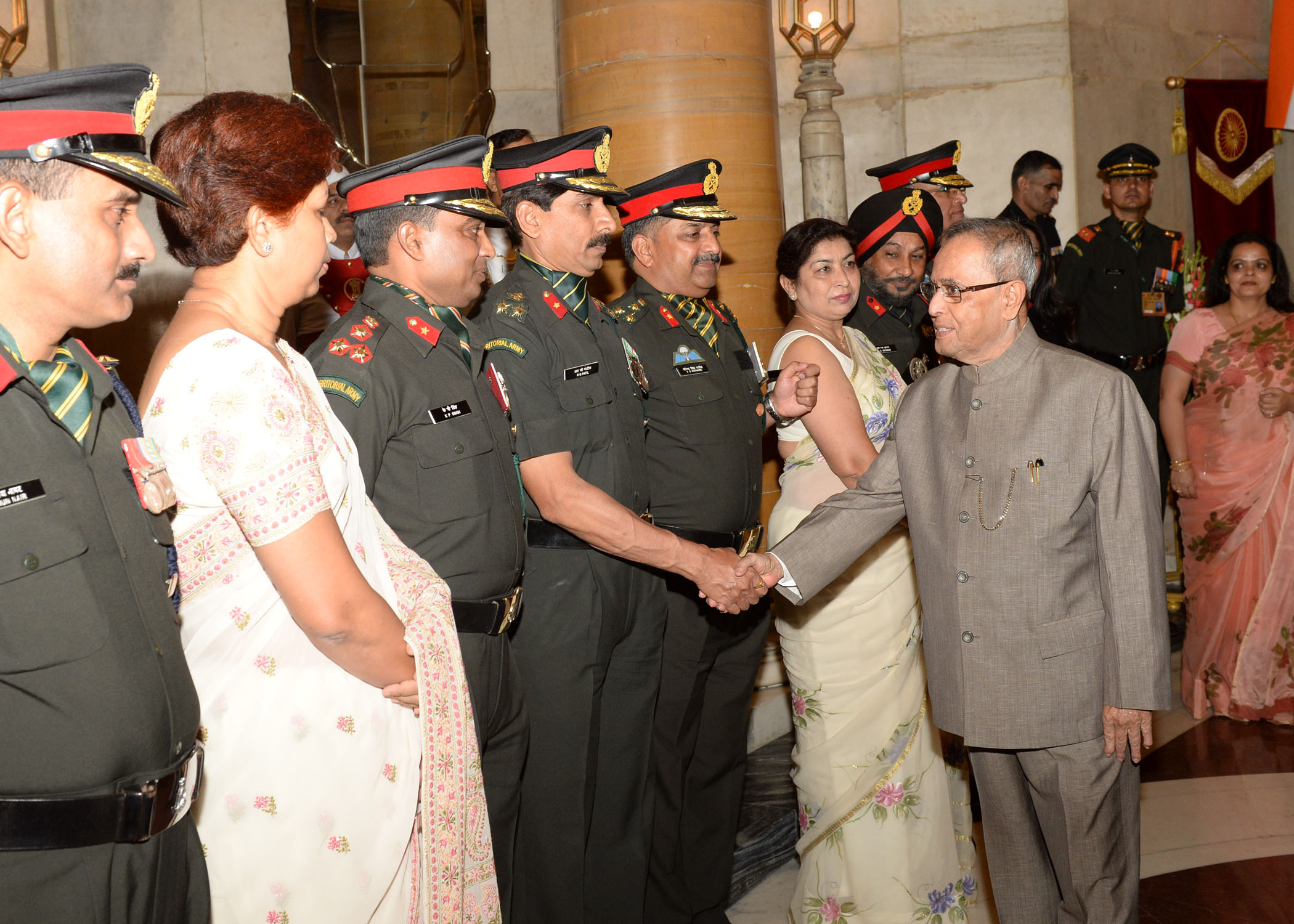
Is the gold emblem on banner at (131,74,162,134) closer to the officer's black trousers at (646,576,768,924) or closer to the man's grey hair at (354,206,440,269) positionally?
the man's grey hair at (354,206,440,269)

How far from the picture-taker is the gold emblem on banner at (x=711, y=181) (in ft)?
11.1

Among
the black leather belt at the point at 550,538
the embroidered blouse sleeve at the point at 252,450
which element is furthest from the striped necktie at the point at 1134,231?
the embroidered blouse sleeve at the point at 252,450

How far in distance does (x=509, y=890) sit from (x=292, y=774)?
88 centimetres

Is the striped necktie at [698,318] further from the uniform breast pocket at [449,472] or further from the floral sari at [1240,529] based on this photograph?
the floral sari at [1240,529]

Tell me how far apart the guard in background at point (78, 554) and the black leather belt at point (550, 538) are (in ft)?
4.20

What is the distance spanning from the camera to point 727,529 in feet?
10.3

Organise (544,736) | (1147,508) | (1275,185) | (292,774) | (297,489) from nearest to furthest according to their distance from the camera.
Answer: (297,489)
(292,774)
(1147,508)
(544,736)
(1275,185)

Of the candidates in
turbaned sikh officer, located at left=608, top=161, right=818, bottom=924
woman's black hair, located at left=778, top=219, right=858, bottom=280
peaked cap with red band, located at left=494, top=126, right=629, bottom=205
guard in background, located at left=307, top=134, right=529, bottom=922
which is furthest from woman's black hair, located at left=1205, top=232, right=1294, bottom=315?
guard in background, located at left=307, top=134, right=529, bottom=922

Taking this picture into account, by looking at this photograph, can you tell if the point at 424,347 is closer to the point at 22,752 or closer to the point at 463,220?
the point at 463,220

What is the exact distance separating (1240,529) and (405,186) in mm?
3930

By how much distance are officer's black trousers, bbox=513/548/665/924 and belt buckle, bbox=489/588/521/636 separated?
11.5 inches

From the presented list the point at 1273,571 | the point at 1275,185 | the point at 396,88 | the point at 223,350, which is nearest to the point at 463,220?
the point at 223,350

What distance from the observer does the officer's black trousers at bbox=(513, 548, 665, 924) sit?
2.67 meters

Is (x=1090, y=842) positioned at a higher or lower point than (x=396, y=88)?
lower
